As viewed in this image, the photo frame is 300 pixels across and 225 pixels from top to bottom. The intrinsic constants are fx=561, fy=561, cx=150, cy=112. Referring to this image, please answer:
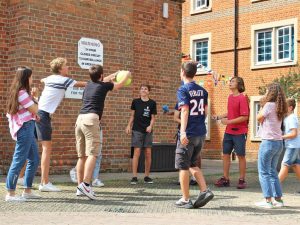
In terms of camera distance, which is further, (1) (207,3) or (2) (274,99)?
(1) (207,3)

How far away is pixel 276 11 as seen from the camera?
23.5 m

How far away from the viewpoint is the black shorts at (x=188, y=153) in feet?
24.2

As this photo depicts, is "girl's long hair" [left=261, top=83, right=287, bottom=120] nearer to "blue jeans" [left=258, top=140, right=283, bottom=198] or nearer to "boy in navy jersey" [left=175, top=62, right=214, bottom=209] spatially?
"blue jeans" [left=258, top=140, right=283, bottom=198]

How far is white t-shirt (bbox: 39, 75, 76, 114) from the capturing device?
8.27 m

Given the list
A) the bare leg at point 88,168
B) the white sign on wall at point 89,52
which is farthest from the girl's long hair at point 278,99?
the white sign on wall at point 89,52

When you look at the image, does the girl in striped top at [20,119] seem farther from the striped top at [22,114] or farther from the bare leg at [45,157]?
the bare leg at [45,157]

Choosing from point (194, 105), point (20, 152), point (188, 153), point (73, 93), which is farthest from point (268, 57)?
point (20, 152)

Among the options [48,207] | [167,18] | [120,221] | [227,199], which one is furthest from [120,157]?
[120,221]

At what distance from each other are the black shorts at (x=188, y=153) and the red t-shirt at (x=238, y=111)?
250cm

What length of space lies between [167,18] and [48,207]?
7867 mm

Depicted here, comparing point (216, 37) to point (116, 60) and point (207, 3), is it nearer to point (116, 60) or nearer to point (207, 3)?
point (207, 3)

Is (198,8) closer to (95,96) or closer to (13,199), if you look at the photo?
(95,96)

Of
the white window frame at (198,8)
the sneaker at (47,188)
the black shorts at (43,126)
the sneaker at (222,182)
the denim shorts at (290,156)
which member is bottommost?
the sneaker at (222,182)

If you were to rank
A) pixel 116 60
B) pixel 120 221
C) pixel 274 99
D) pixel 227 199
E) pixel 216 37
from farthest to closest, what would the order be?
pixel 216 37 → pixel 116 60 → pixel 227 199 → pixel 274 99 → pixel 120 221
